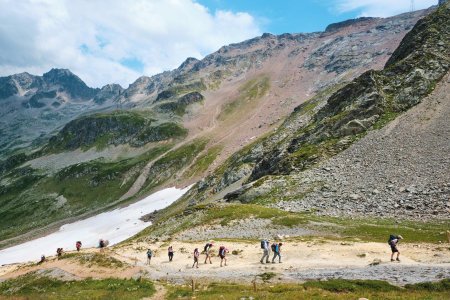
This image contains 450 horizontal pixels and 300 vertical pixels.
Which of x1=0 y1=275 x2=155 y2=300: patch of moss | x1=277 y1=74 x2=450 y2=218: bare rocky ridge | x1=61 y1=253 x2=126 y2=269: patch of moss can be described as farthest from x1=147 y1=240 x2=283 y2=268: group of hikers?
x1=277 y1=74 x2=450 y2=218: bare rocky ridge

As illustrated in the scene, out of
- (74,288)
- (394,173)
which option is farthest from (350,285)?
(394,173)

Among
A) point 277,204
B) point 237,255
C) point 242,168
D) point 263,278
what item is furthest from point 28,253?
point 263,278

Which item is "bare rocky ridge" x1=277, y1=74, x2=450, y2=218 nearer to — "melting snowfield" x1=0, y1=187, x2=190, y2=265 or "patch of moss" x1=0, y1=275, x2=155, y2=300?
"patch of moss" x1=0, y1=275, x2=155, y2=300

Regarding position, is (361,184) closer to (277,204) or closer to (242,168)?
(277,204)

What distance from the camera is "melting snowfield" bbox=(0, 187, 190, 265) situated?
152000 mm

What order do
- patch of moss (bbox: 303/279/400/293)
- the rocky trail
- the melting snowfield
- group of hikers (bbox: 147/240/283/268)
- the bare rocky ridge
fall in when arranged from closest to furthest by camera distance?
patch of moss (bbox: 303/279/400/293)
the rocky trail
group of hikers (bbox: 147/240/283/268)
the bare rocky ridge
the melting snowfield

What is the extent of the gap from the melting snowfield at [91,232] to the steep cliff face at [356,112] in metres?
33.5

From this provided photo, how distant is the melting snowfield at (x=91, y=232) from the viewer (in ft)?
499

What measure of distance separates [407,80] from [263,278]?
9751 cm

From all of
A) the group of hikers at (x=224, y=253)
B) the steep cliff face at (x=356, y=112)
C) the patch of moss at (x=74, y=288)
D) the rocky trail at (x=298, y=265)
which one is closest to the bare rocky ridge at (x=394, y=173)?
the steep cliff face at (x=356, y=112)

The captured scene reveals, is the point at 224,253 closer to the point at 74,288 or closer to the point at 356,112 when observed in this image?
the point at 74,288

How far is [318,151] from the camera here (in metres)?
103

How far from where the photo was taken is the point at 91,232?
16850 cm

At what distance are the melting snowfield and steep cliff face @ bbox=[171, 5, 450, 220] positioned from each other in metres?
33.5
